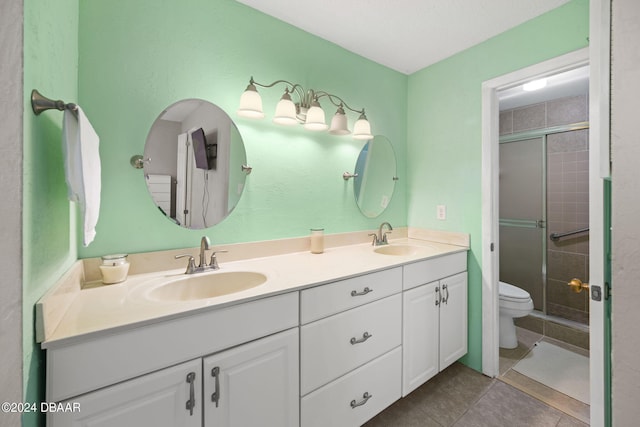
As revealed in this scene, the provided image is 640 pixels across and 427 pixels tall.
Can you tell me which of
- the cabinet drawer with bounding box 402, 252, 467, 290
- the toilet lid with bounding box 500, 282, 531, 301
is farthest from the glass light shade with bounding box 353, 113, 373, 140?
the toilet lid with bounding box 500, 282, 531, 301

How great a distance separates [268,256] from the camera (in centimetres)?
156

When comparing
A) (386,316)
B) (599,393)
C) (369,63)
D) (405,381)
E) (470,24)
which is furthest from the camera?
(369,63)

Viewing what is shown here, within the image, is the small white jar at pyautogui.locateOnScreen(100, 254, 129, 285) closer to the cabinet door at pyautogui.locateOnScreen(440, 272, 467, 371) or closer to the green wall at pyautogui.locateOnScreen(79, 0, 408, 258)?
the green wall at pyautogui.locateOnScreen(79, 0, 408, 258)

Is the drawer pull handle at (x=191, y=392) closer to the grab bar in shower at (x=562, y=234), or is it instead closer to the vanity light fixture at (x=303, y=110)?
the vanity light fixture at (x=303, y=110)

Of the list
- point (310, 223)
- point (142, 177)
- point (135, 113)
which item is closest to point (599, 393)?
point (310, 223)

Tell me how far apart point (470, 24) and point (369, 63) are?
27.2 inches

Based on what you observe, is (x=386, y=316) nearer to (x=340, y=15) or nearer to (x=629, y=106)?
(x=629, y=106)

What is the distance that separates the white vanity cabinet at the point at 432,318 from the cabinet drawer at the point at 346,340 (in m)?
0.13

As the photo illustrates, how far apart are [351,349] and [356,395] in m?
0.24

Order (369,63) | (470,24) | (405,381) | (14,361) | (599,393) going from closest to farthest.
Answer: (14,361)
(599,393)
(405,381)
(470,24)
(369,63)

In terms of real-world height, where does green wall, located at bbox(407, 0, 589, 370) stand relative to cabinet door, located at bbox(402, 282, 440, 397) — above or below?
above

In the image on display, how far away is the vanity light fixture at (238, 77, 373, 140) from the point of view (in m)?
1.39

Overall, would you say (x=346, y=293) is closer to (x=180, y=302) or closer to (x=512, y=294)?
(x=180, y=302)

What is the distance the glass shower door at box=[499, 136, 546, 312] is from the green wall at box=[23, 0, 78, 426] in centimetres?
366
